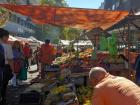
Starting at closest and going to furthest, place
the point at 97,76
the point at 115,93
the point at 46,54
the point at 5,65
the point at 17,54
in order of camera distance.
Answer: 1. the point at 115,93
2. the point at 97,76
3. the point at 5,65
4. the point at 17,54
5. the point at 46,54

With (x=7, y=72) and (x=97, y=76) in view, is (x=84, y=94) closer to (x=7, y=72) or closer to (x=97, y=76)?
(x=7, y=72)

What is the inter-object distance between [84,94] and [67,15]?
11.0 ft

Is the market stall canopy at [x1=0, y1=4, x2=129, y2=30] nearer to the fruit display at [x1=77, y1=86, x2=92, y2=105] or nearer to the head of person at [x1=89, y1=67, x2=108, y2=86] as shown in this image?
the fruit display at [x1=77, y1=86, x2=92, y2=105]

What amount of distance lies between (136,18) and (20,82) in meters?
8.43

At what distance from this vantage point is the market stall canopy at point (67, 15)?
15.0m

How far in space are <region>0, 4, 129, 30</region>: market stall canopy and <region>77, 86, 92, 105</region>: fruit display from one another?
2.71 m

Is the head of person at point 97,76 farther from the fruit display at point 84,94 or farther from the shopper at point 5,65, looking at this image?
the shopper at point 5,65

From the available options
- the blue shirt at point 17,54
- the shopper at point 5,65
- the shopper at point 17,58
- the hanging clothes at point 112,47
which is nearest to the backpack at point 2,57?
the shopper at point 5,65

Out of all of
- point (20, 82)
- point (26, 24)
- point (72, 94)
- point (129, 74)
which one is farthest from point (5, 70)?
point (26, 24)

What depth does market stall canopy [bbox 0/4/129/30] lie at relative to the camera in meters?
15.0

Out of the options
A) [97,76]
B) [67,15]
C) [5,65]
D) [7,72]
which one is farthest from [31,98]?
[97,76]

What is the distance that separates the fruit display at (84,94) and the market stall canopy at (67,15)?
2714mm

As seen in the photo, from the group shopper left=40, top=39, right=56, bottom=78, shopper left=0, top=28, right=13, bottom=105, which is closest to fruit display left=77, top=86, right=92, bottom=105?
shopper left=0, top=28, right=13, bottom=105

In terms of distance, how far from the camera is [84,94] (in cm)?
1325
